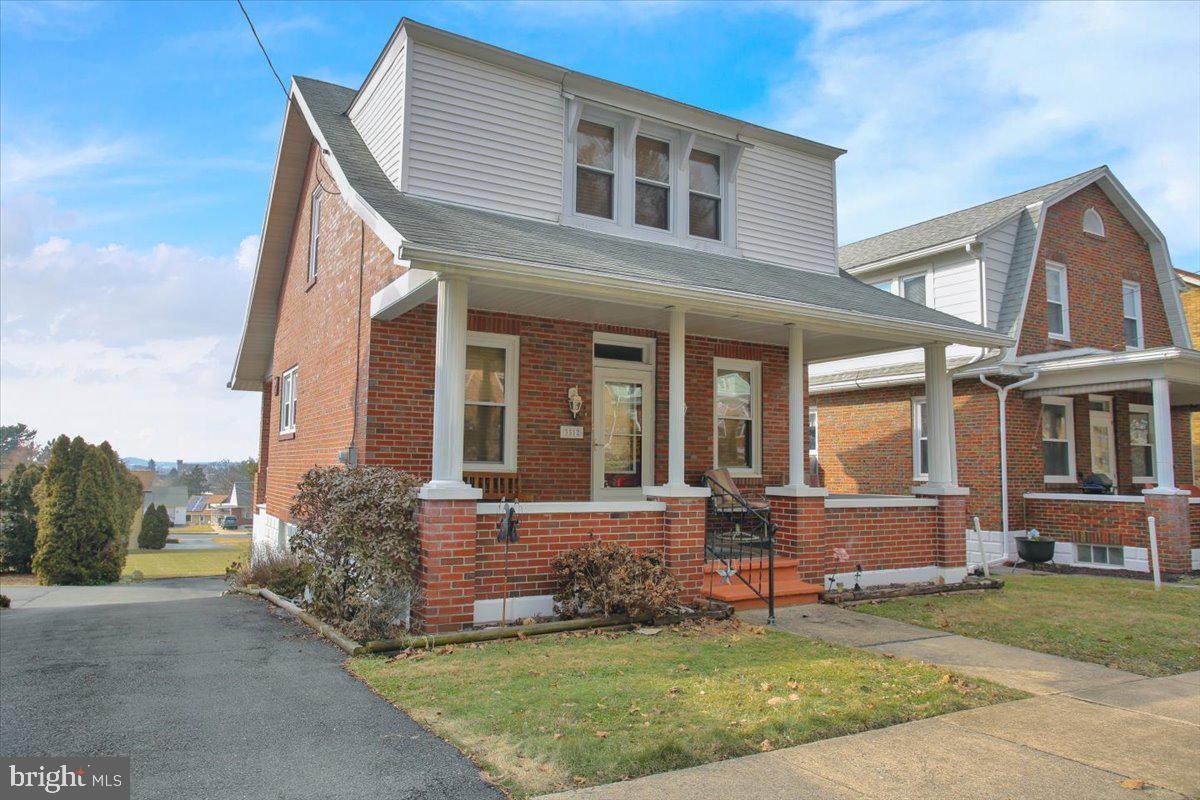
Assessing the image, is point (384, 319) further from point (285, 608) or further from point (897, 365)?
point (897, 365)

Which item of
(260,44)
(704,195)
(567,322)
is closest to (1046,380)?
(704,195)

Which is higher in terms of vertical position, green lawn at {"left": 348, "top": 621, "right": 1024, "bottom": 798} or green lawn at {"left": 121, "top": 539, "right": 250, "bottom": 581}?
green lawn at {"left": 348, "top": 621, "right": 1024, "bottom": 798}

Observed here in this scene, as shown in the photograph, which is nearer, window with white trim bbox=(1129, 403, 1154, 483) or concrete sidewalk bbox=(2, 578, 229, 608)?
concrete sidewalk bbox=(2, 578, 229, 608)

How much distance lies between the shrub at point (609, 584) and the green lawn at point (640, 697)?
0.40 metres

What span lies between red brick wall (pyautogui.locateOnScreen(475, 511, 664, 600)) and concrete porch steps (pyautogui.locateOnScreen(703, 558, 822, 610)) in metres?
0.84

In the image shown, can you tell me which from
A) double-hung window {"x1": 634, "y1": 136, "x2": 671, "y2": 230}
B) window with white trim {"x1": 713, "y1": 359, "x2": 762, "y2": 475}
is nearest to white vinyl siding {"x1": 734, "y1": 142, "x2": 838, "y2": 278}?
double-hung window {"x1": 634, "y1": 136, "x2": 671, "y2": 230}

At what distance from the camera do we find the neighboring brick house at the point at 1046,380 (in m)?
12.7

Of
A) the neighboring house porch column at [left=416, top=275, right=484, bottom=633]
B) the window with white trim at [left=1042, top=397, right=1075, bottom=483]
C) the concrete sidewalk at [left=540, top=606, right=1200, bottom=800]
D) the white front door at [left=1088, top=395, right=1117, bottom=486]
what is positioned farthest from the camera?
the white front door at [left=1088, top=395, right=1117, bottom=486]

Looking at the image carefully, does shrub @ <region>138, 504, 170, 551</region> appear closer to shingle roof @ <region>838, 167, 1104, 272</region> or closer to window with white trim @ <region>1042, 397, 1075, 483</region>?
shingle roof @ <region>838, 167, 1104, 272</region>

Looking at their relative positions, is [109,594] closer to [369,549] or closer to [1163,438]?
[369,549]

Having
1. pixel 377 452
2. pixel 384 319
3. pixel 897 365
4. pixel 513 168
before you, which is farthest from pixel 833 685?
pixel 897 365

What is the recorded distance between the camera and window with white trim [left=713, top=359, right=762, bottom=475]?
11156 millimetres

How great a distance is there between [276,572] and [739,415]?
273 inches

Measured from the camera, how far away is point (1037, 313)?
14.4 m
